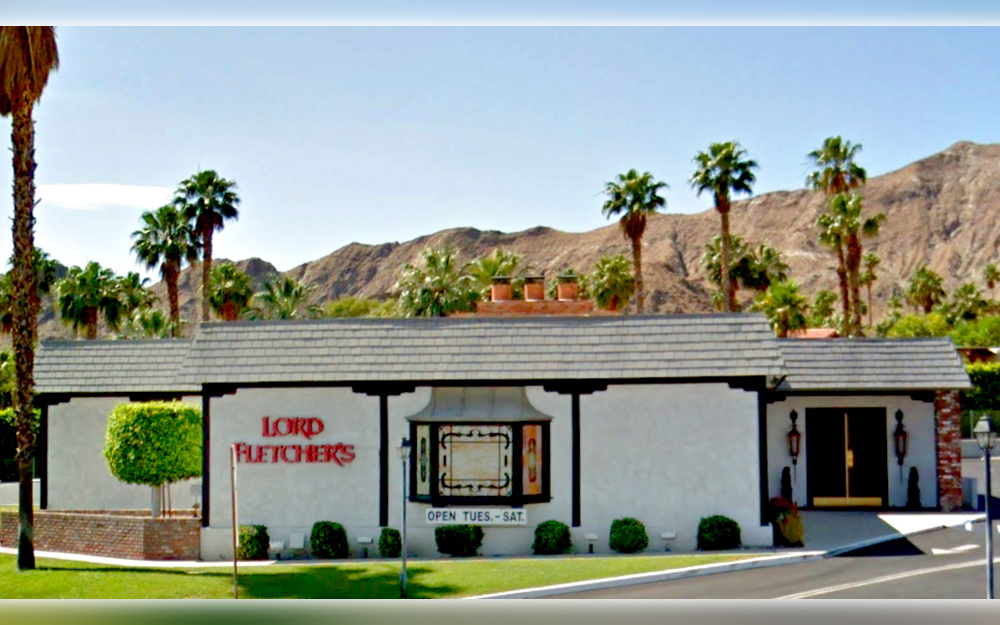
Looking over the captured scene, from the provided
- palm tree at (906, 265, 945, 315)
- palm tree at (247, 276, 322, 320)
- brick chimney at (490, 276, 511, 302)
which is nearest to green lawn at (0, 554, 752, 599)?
brick chimney at (490, 276, 511, 302)

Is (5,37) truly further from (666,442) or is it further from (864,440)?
(864,440)

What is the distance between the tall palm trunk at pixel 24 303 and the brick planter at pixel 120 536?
2.16 metres

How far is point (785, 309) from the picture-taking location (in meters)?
62.4

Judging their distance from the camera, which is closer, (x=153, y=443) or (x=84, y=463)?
(x=153, y=443)

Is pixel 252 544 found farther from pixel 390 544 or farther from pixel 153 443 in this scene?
pixel 153 443

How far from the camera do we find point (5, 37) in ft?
73.9

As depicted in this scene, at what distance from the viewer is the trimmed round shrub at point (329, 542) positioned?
82.0ft

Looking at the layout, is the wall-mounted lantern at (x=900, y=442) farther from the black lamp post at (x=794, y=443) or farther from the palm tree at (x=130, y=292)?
the palm tree at (x=130, y=292)

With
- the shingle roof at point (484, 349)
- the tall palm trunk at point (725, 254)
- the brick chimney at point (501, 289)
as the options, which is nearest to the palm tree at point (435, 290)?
the tall palm trunk at point (725, 254)

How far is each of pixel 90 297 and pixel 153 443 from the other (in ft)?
102

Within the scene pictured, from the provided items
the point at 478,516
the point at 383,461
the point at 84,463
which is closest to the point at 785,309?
the point at 84,463

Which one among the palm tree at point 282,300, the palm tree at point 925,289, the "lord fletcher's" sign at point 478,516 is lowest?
the "lord fletcher's" sign at point 478,516

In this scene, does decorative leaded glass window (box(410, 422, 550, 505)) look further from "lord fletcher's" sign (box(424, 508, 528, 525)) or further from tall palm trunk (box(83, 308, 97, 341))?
tall palm trunk (box(83, 308, 97, 341))

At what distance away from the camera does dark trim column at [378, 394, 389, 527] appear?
83.1 feet
